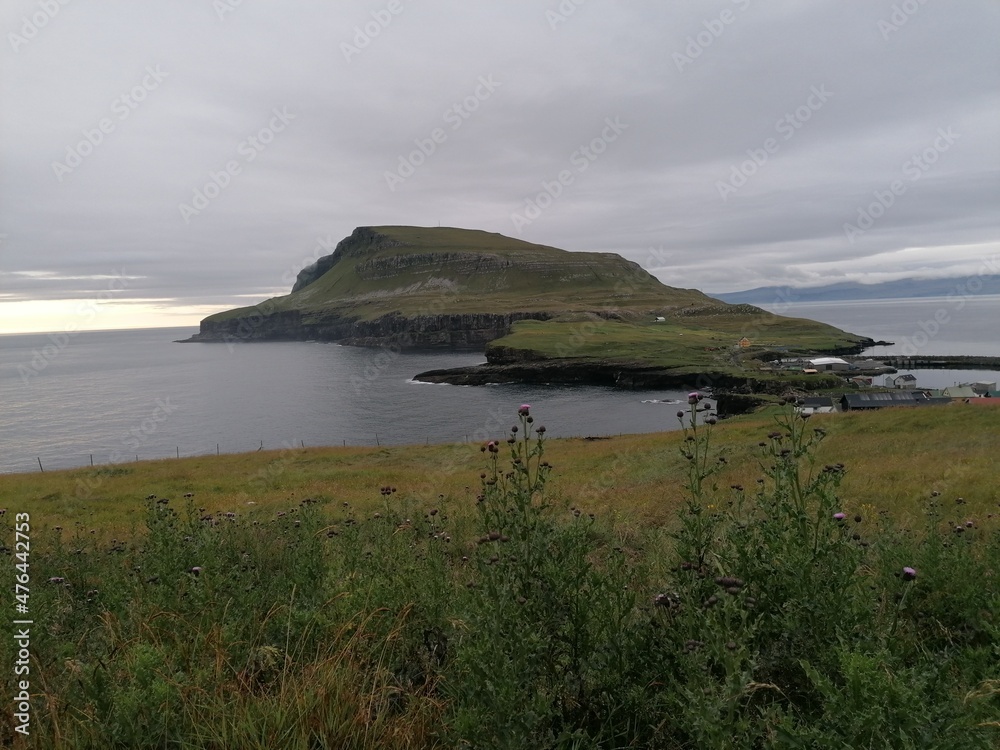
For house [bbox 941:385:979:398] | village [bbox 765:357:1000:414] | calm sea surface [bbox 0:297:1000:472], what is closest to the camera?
village [bbox 765:357:1000:414]

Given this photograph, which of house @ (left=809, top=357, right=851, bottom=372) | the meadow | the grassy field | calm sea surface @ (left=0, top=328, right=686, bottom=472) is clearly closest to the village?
house @ (left=809, top=357, right=851, bottom=372)

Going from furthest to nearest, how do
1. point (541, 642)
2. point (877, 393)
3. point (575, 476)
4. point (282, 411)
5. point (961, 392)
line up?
point (282, 411), point (961, 392), point (877, 393), point (575, 476), point (541, 642)

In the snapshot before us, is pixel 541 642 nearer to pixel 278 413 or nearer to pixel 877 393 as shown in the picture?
pixel 877 393

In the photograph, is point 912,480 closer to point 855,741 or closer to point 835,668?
point 835,668

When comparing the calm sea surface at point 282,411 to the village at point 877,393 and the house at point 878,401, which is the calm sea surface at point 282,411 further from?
the house at point 878,401

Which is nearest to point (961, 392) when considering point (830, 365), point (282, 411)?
point (830, 365)

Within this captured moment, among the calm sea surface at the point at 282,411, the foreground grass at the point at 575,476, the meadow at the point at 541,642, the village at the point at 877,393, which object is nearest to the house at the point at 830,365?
the village at the point at 877,393

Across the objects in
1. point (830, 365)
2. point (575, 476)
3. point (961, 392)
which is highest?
point (830, 365)

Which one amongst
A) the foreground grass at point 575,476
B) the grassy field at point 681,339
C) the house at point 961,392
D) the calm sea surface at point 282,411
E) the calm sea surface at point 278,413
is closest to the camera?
the foreground grass at point 575,476

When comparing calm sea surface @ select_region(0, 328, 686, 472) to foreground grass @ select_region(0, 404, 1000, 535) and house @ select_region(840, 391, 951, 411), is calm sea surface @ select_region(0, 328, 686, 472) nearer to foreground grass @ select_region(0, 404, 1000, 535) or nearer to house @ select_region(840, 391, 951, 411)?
house @ select_region(840, 391, 951, 411)

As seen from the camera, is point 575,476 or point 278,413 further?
point 278,413

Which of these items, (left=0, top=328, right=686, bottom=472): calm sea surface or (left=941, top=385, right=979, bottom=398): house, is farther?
(left=941, top=385, right=979, bottom=398): house

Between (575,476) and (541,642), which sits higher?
(541,642)

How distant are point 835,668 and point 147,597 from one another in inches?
227
